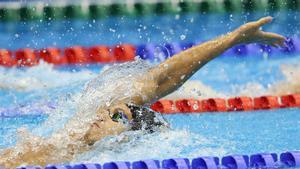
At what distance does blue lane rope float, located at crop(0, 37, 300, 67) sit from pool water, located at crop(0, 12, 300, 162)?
0.27 ft

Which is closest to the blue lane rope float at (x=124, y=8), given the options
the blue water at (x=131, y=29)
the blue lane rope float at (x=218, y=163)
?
the blue water at (x=131, y=29)

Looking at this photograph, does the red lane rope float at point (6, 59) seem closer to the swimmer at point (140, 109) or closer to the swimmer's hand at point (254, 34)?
the swimmer at point (140, 109)

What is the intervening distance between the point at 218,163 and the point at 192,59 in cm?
42

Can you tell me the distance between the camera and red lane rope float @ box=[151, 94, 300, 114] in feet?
13.0

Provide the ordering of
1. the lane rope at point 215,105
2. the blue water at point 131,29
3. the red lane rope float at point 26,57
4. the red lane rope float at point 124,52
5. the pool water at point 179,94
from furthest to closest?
1. the blue water at point 131,29
2. the red lane rope float at point 124,52
3. the red lane rope float at point 26,57
4. the lane rope at point 215,105
5. the pool water at point 179,94

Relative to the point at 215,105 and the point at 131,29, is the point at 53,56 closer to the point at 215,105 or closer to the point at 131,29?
the point at 131,29

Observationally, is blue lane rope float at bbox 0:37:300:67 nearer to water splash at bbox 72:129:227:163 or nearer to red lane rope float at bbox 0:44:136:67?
red lane rope float at bbox 0:44:136:67

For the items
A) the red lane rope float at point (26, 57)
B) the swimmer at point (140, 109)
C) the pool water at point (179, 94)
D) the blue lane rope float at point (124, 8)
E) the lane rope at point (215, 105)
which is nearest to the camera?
the swimmer at point (140, 109)

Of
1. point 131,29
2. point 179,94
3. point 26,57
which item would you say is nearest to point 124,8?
point 131,29

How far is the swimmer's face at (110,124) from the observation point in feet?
8.48

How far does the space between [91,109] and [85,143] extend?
8.9 inches

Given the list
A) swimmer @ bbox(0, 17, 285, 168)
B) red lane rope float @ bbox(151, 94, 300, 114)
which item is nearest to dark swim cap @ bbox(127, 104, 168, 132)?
swimmer @ bbox(0, 17, 285, 168)

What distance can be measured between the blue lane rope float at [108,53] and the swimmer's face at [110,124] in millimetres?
2411

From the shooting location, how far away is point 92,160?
2713mm
